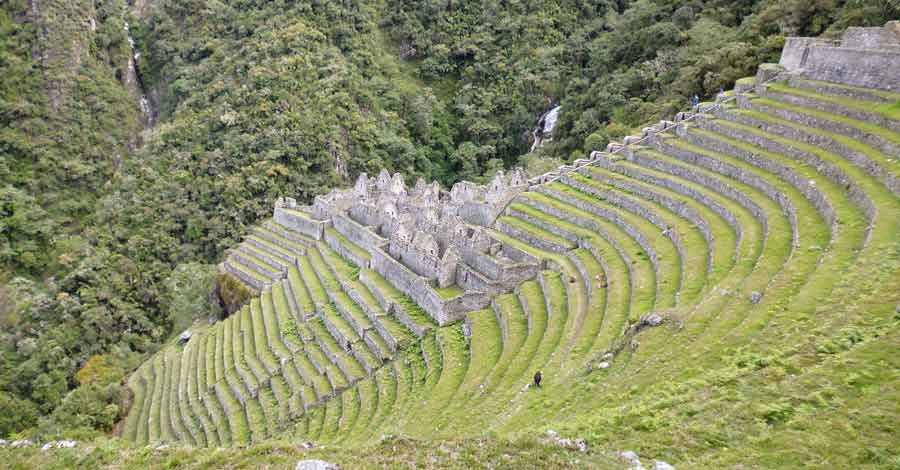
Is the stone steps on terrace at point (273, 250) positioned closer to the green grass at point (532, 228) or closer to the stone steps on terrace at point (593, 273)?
the green grass at point (532, 228)

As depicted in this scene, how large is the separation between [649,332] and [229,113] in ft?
151

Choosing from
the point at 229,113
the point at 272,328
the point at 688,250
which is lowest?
the point at 272,328

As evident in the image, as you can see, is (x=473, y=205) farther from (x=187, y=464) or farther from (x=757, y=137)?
(x=187, y=464)

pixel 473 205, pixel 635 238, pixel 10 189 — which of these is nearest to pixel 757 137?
pixel 635 238

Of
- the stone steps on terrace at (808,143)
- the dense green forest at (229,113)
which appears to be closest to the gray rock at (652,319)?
the stone steps on terrace at (808,143)

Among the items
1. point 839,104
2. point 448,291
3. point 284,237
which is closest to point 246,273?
point 284,237

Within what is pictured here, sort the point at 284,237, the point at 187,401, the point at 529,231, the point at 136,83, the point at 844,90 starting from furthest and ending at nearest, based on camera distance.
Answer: the point at 136,83, the point at 284,237, the point at 187,401, the point at 529,231, the point at 844,90

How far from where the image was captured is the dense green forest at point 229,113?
3378 centimetres

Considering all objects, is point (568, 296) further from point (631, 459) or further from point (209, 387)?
point (209, 387)

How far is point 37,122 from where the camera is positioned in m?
56.8

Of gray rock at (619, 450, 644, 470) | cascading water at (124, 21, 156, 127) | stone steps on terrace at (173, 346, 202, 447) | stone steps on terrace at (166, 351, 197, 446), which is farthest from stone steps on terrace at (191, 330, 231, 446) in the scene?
Answer: cascading water at (124, 21, 156, 127)

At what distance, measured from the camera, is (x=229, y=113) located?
49562 millimetres

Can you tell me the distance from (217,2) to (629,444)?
6794 cm

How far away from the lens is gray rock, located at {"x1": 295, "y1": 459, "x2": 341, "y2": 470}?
7.61 meters
